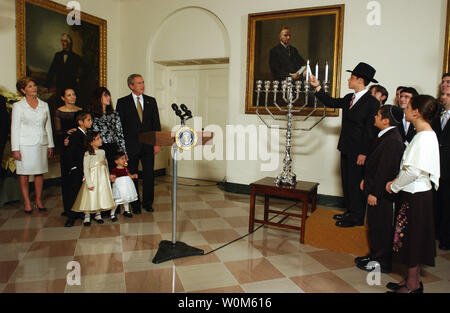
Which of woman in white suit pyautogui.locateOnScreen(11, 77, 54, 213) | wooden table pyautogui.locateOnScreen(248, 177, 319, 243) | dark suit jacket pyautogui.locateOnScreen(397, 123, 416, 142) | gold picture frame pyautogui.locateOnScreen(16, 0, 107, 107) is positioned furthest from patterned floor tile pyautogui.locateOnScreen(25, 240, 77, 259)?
dark suit jacket pyautogui.locateOnScreen(397, 123, 416, 142)

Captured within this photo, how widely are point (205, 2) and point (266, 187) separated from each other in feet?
12.8

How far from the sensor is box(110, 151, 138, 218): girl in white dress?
425cm

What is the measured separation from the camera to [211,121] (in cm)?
699

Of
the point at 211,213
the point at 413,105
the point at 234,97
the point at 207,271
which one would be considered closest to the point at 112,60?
the point at 234,97

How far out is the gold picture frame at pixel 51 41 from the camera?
525cm

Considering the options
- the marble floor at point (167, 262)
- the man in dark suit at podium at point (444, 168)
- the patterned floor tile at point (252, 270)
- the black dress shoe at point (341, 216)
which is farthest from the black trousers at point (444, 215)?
the patterned floor tile at point (252, 270)

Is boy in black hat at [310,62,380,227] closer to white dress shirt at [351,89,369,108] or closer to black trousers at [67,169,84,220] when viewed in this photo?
white dress shirt at [351,89,369,108]

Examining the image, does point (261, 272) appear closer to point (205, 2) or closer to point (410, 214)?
point (410, 214)

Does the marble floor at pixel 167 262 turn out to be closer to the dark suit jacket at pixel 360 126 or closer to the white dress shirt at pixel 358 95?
the dark suit jacket at pixel 360 126

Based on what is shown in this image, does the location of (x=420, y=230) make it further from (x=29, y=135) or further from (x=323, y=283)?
(x=29, y=135)

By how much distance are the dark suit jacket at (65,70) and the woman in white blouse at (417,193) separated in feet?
17.6

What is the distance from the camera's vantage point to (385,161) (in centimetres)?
278

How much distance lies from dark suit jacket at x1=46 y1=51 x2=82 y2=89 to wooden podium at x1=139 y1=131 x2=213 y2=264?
12.1ft

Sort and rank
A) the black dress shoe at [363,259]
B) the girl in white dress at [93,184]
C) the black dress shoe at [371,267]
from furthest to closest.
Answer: the girl in white dress at [93,184] < the black dress shoe at [363,259] < the black dress shoe at [371,267]
